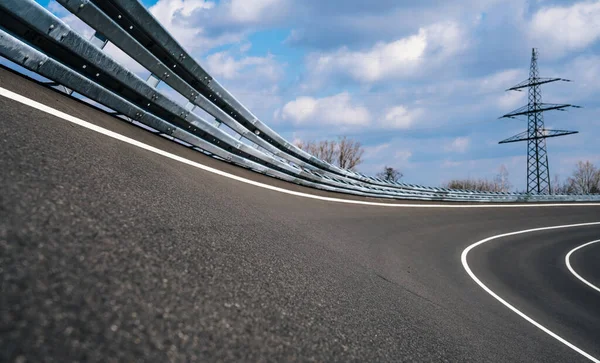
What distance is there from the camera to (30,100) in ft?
16.8

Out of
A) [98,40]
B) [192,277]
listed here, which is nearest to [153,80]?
[98,40]

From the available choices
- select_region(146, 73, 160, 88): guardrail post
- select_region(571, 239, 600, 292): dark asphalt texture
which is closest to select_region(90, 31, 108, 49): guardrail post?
select_region(146, 73, 160, 88): guardrail post

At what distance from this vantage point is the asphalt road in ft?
6.23

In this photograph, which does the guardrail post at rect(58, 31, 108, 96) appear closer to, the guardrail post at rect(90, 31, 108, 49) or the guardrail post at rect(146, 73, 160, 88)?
the guardrail post at rect(90, 31, 108, 49)

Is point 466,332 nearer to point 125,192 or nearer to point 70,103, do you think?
point 125,192

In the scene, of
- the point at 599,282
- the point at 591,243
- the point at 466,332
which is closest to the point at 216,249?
the point at 466,332

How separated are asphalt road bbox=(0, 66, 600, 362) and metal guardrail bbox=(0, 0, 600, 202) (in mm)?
356

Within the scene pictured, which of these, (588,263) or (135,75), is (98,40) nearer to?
(135,75)

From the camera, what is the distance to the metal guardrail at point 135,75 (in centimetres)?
514

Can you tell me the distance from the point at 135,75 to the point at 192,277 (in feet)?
15.5

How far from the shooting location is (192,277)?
279cm

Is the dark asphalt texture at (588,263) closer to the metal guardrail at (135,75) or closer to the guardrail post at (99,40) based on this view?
the metal guardrail at (135,75)

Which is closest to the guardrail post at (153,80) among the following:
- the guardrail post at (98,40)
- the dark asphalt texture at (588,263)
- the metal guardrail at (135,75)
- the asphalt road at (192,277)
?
the metal guardrail at (135,75)

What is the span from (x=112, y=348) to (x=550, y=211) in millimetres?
30382
